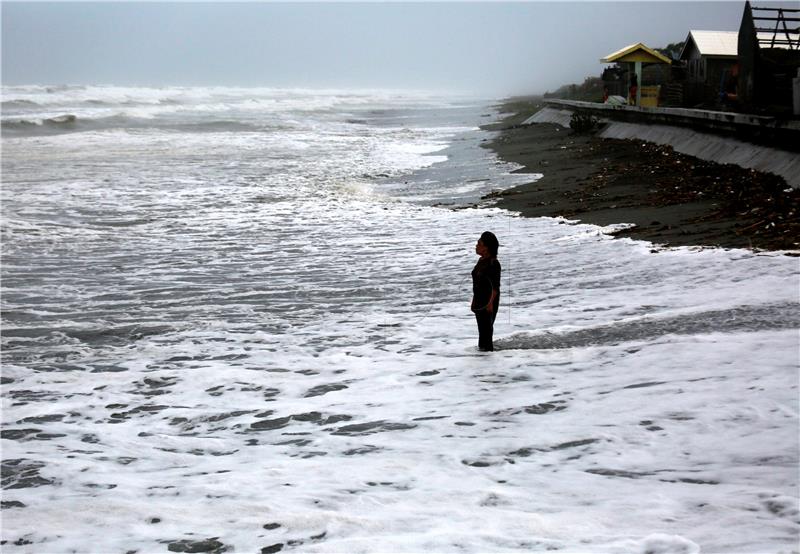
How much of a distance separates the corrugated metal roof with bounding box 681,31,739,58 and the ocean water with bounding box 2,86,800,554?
2981 cm

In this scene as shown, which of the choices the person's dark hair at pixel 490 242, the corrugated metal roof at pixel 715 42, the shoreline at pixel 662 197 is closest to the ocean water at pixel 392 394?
the shoreline at pixel 662 197

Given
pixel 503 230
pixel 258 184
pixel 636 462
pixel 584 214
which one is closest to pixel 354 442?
pixel 636 462

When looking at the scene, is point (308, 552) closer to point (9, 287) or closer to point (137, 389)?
point (137, 389)

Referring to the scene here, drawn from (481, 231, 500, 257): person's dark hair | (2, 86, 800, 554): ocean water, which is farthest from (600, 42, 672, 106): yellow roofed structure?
(481, 231, 500, 257): person's dark hair

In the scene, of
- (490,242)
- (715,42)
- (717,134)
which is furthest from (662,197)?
(715,42)

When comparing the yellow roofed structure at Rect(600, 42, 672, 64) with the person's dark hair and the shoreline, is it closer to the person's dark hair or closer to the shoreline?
the shoreline

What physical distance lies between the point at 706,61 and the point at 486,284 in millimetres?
36753

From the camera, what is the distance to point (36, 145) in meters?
38.6

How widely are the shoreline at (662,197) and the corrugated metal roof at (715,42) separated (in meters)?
18.2

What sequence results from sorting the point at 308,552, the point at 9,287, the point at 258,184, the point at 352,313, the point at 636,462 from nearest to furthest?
the point at 308,552
the point at 636,462
the point at 352,313
the point at 9,287
the point at 258,184

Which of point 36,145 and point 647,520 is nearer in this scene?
point 647,520

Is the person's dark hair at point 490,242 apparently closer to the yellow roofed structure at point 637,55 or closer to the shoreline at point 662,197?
the shoreline at point 662,197

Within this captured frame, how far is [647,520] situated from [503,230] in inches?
398

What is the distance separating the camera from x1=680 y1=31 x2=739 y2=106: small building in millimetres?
36062
